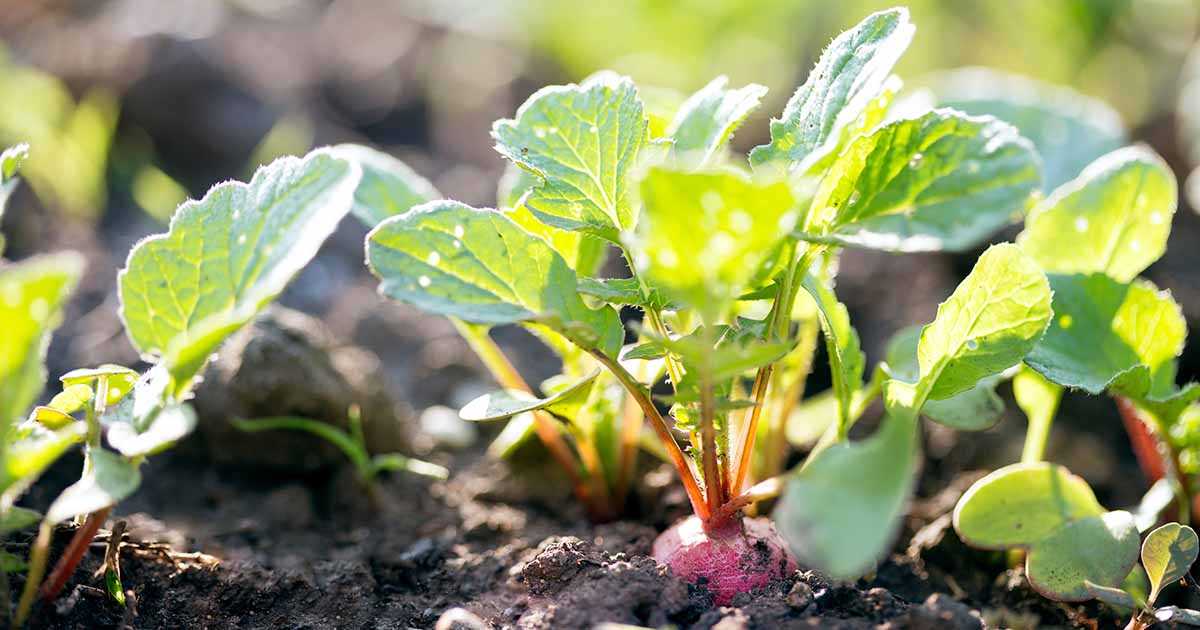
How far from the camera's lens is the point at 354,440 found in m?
1.85

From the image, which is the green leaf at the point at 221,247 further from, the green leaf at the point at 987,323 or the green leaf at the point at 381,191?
the green leaf at the point at 987,323

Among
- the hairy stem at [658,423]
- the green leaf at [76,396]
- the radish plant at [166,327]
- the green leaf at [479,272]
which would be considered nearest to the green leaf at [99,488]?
the radish plant at [166,327]

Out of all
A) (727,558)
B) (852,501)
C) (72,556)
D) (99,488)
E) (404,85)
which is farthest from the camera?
(404,85)

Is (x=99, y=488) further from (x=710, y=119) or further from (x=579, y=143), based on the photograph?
(x=710, y=119)

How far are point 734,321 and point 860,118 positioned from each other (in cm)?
30

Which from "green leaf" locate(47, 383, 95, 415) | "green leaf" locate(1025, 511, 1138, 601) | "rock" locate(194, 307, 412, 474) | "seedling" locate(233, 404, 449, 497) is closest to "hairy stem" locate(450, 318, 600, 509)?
"seedling" locate(233, 404, 449, 497)

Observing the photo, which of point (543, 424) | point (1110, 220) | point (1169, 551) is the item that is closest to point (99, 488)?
point (543, 424)

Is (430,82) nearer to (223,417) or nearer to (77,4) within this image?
(77,4)

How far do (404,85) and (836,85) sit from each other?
274 cm

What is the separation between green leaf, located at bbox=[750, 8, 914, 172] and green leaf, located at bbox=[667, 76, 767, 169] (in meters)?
0.05

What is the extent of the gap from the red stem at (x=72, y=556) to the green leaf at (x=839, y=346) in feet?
3.05

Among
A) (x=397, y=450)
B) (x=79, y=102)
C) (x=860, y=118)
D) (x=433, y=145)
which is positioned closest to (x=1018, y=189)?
(x=860, y=118)

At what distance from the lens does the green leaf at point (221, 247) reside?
129 centimetres

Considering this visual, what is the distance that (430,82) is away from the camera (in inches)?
150
